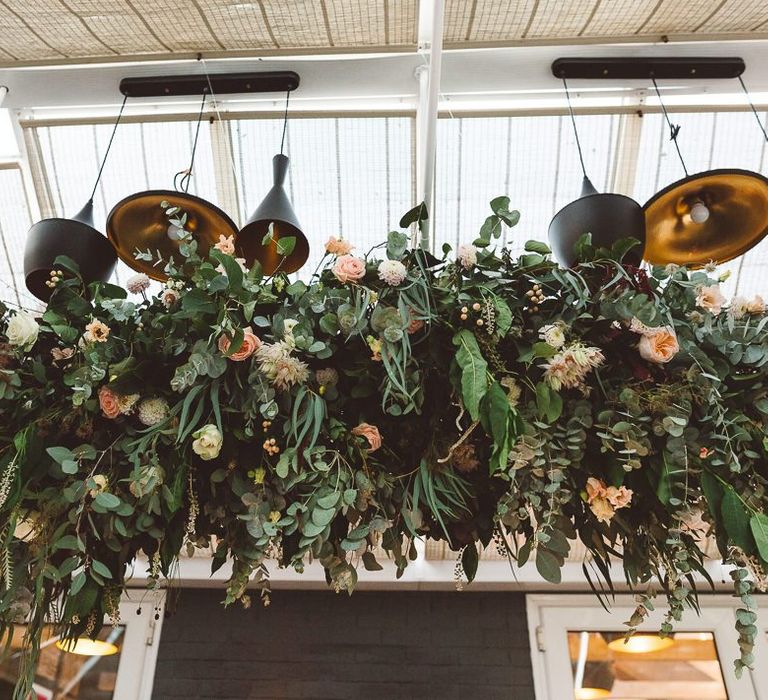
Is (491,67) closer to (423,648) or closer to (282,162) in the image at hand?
(282,162)

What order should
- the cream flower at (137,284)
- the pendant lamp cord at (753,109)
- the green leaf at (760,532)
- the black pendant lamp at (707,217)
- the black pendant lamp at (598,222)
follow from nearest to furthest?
the green leaf at (760,532) < the cream flower at (137,284) < the black pendant lamp at (598,222) < the black pendant lamp at (707,217) < the pendant lamp cord at (753,109)

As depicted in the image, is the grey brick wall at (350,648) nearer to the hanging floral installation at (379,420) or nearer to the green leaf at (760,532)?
the hanging floral installation at (379,420)

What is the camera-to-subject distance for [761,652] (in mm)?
3686

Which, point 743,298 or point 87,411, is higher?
point 743,298

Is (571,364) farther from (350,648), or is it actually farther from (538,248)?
(350,648)

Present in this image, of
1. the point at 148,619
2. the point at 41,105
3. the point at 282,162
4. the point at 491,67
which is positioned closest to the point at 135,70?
the point at 41,105

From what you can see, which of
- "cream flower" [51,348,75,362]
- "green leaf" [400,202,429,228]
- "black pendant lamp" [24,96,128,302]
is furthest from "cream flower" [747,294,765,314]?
"black pendant lamp" [24,96,128,302]

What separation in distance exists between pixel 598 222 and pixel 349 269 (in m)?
1.09

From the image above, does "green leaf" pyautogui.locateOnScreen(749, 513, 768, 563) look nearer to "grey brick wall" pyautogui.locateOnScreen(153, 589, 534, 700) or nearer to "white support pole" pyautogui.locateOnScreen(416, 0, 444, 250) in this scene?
"white support pole" pyautogui.locateOnScreen(416, 0, 444, 250)

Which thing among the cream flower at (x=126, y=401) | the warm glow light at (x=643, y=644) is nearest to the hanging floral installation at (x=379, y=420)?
the cream flower at (x=126, y=401)

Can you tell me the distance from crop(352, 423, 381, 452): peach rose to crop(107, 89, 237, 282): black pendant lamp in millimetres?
1084

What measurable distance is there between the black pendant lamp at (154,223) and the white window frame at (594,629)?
2996 millimetres

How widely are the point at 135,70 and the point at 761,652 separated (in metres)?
4.52

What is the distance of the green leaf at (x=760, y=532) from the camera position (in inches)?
46.7
